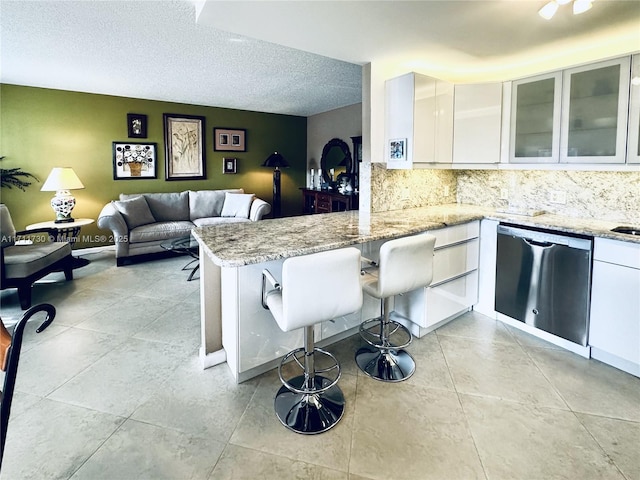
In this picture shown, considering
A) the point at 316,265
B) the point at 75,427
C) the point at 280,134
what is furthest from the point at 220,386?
the point at 280,134

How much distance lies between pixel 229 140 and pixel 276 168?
1.01m

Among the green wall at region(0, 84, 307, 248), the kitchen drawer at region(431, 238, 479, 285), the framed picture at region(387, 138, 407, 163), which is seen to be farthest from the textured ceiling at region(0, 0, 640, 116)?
the kitchen drawer at region(431, 238, 479, 285)

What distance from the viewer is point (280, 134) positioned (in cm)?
741

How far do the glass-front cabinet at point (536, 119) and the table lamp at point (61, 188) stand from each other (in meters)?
5.25

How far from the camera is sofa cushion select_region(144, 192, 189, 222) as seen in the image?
223 inches

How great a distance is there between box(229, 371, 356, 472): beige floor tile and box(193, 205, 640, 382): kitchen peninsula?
1.08ft

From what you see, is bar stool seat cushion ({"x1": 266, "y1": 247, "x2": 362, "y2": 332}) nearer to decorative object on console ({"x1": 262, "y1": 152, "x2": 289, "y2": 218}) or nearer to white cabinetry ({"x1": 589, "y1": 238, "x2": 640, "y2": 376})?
white cabinetry ({"x1": 589, "y1": 238, "x2": 640, "y2": 376})

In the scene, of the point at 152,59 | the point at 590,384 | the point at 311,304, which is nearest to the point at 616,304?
the point at 590,384

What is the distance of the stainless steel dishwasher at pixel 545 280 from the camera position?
250cm

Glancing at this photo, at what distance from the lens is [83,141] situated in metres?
5.39


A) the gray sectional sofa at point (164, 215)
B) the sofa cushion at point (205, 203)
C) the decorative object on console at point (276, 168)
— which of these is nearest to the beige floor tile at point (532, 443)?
the gray sectional sofa at point (164, 215)

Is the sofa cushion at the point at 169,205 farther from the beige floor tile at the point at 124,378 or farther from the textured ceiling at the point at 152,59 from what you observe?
the beige floor tile at the point at 124,378

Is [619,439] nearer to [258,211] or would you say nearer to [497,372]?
[497,372]

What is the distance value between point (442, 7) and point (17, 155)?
5.62m
